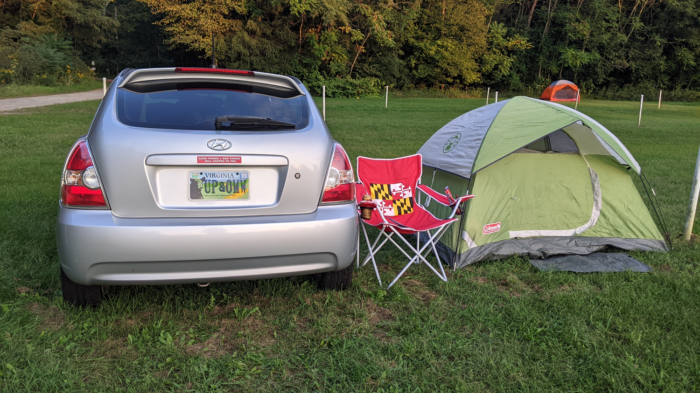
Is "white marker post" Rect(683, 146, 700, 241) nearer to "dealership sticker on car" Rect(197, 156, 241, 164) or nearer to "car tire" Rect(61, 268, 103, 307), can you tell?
"dealership sticker on car" Rect(197, 156, 241, 164)

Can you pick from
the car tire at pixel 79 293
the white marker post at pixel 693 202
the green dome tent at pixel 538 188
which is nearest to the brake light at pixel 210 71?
the car tire at pixel 79 293

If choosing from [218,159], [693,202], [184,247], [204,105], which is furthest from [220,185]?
[693,202]

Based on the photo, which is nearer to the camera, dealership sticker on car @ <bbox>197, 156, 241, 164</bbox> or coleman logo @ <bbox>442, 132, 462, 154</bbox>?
dealership sticker on car @ <bbox>197, 156, 241, 164</bbox>

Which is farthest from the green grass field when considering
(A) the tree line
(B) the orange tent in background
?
(B) the orange tent in background

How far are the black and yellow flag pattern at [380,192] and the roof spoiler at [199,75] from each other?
1513mm

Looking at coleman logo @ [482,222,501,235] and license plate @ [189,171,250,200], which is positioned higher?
license plate @ [189,171,250,200]

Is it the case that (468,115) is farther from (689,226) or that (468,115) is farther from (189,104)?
(189,104)

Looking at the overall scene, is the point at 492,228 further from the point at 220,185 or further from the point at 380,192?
the point at 220,185

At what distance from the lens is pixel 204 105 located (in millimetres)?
2768

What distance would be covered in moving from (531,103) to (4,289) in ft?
14.3

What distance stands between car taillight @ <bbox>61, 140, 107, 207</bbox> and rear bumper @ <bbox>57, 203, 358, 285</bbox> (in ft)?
0.16

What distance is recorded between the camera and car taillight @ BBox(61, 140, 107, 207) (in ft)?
7.92

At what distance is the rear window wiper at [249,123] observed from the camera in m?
2.63

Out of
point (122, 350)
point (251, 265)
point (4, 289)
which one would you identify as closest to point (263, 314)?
point (251, 265)
